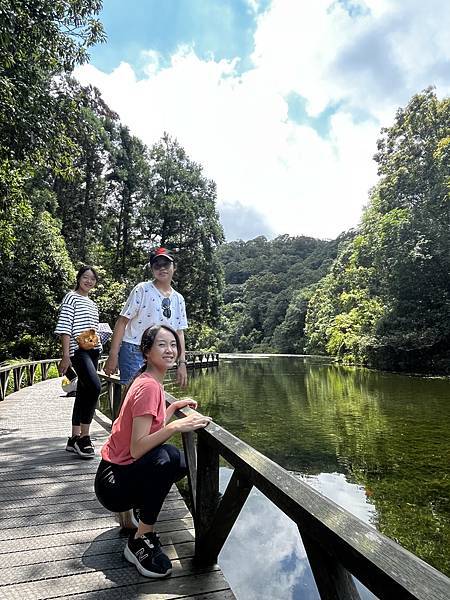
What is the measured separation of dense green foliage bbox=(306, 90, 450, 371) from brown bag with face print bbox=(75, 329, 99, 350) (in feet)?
60.1

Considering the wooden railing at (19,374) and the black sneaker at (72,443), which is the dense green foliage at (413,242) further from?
the black sneaker at (72,443)

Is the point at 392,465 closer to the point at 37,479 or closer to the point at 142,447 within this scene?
the point at 37,479

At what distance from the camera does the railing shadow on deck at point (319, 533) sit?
0.93m

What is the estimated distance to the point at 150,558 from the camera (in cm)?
205

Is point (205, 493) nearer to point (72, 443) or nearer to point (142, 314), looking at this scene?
point (142, 314)

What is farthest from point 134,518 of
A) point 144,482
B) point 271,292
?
point 271,292

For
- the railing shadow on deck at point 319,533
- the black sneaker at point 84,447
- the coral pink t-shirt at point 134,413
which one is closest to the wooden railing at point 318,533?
the railing shadow on deck at point 319,533

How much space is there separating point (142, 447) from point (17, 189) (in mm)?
6670

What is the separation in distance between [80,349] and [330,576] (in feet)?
9.24

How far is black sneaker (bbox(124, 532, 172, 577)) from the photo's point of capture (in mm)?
2033

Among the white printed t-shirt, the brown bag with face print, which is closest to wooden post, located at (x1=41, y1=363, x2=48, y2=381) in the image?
the brown bag with face print

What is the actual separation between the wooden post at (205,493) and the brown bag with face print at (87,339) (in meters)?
1.70

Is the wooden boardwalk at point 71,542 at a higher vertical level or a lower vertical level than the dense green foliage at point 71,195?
lower

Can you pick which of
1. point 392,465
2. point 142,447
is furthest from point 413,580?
point 392,465
